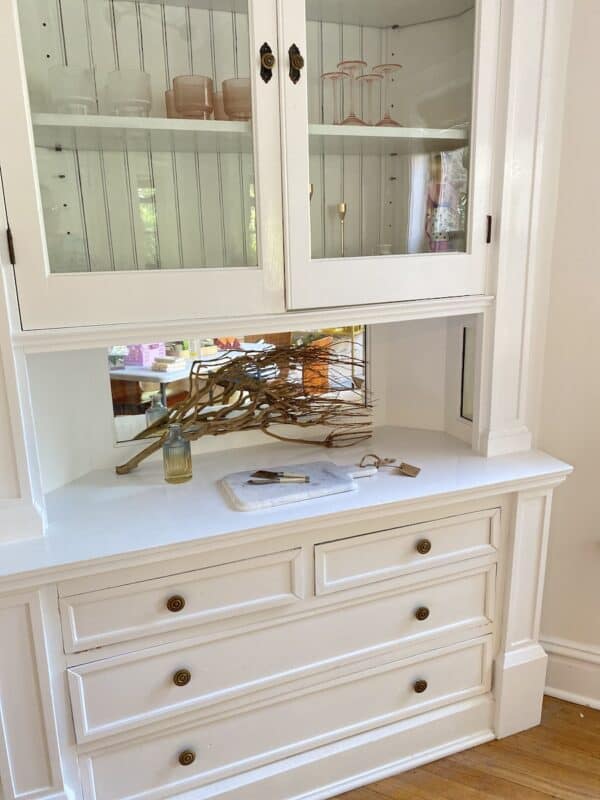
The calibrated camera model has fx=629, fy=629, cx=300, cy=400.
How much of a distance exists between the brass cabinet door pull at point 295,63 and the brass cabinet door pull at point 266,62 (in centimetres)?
4

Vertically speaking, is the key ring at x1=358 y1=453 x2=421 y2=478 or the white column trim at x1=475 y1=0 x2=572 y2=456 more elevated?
the white column trim at x1=475 y1=0 x2=572 y2=456

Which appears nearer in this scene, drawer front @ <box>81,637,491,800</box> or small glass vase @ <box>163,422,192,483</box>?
drawer front @ <box>81,637,491,800</box>

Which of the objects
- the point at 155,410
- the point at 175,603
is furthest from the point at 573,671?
the point at 155,410

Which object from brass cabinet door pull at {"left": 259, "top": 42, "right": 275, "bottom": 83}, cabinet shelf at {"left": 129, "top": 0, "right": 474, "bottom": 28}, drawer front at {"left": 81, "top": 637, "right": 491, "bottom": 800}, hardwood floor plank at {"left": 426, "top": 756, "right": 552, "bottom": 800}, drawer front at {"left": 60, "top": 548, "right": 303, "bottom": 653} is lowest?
hardwood floor plank at {"left": 426, "top": 756, "right": 552, "bottom": 800}

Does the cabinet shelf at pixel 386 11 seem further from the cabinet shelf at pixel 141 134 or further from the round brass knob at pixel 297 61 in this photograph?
the cabinet shelf at pixel 141 134

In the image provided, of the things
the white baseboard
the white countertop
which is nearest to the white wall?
the white baseboard

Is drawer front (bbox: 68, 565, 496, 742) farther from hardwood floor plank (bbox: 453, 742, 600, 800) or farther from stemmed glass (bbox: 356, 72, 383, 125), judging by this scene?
stemmed glass (bbox: 356, 72, 383, 125)

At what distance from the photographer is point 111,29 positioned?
49.1 inches

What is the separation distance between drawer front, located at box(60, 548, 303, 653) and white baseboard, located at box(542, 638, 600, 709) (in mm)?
969

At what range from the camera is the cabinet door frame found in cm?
113

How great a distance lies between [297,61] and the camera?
1.27m

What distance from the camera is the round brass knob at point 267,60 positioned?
126cm

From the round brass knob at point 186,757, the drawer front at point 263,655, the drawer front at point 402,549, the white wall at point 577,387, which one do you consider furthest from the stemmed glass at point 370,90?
the round brass knob at point 186,757

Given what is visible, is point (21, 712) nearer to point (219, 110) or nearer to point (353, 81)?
point (219, 110)
